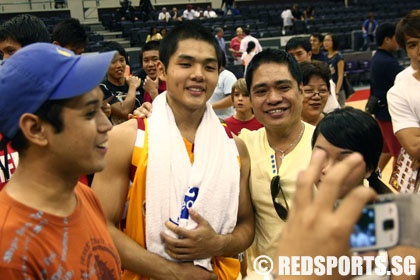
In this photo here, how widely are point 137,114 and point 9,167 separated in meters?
0.54

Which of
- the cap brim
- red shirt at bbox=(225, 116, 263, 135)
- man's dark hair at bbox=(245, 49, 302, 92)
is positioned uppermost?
the cap brim

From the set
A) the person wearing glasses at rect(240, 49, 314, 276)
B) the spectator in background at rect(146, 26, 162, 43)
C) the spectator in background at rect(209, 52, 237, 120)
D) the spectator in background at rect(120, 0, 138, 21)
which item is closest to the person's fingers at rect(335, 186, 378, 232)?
the person wearing glasses at rect(240, 49, 314, 276)

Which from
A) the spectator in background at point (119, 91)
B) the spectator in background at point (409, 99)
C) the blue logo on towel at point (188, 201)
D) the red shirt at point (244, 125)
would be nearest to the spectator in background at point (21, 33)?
the spectator in background at point (119, 91)

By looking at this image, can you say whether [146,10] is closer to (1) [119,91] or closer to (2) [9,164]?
(1) [119,91]

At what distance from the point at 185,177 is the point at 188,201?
0.09m

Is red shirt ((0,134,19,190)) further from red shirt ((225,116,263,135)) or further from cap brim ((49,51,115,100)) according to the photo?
red shirt ((225,116,263,135))

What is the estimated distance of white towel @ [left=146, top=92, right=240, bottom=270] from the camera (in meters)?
1.81

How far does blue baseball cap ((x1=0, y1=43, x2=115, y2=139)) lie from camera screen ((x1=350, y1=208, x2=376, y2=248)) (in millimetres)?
752

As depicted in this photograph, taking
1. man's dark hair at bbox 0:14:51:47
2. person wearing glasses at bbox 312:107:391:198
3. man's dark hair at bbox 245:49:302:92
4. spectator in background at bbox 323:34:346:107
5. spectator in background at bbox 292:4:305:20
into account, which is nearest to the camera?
person wearing glasses at bbox 312:107:391:198

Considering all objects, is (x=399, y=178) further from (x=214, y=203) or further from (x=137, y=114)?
(x=137, y=114)

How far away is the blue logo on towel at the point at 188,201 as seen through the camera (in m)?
1.82

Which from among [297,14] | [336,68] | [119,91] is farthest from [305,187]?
[297,14]

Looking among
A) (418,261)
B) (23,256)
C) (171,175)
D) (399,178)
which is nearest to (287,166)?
(171,175)

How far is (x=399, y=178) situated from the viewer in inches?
108
